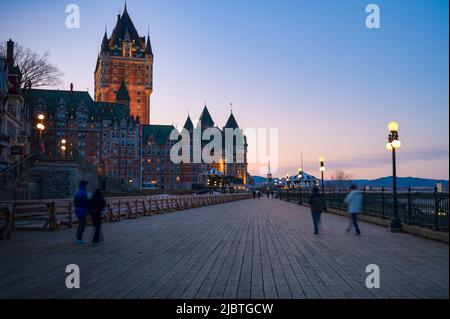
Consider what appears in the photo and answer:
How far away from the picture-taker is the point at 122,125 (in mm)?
125438

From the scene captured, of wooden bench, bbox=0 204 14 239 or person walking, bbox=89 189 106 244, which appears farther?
wooden bench, bbox=0 204 14 239

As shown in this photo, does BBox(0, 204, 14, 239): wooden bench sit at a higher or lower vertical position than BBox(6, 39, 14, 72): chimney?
lower

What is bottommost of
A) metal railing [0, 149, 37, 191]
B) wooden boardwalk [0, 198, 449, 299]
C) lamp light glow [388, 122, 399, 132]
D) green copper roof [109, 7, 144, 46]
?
wooden boardwalk [0, 198, 449, 299]

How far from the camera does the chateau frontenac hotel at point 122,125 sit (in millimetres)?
114750

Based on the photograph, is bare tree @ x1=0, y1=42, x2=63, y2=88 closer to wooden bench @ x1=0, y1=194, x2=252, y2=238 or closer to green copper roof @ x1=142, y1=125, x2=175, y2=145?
wooden bench @ x1=0, y1=194, x2=252, y2=238

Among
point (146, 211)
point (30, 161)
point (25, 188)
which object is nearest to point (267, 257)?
point (146, 211)

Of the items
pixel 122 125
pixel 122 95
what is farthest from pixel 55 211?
pixel 122 95

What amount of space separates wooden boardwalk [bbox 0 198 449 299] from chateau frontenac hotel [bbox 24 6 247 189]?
7284cm

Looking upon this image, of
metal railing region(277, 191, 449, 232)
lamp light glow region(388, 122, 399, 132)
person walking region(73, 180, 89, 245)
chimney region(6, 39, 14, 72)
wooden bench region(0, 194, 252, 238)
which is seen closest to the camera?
person walking region(73, 180, 89, 245)

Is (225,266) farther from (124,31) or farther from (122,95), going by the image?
(124,31)

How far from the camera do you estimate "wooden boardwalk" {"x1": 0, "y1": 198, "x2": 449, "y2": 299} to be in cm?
660

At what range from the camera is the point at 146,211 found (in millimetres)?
27562

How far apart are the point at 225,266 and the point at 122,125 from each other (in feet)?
396

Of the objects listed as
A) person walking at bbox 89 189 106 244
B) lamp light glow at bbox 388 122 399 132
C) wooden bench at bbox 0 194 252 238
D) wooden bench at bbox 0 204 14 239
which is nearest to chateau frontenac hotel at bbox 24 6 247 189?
wooden bench at bbox 0 194 252 238
